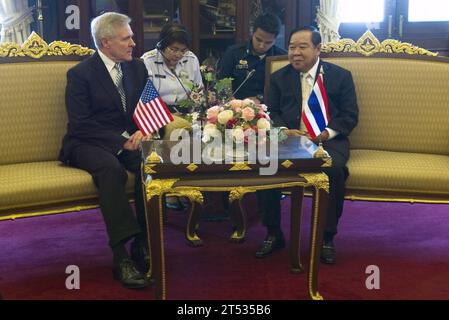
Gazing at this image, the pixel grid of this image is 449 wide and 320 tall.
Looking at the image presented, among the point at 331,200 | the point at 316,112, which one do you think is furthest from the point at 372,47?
the point at 331,200

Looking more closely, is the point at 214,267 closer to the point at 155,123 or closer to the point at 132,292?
the point at 132,292

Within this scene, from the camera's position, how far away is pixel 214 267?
3.55 meters

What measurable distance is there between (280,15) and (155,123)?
2267 mm

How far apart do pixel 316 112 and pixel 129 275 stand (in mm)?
1254

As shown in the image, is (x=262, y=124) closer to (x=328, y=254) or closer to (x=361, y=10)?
(x=328, y=254)

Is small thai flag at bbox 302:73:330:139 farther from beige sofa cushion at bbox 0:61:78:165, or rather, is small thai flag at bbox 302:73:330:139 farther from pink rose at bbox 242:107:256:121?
beige sofa cushion at bbox 0:61:78:165

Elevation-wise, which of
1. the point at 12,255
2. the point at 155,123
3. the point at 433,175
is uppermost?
the point at 155,123

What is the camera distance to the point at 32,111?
3.77m

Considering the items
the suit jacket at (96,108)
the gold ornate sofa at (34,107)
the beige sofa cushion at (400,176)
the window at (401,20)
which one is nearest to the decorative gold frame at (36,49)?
the gold ornate sofa at (34,107)

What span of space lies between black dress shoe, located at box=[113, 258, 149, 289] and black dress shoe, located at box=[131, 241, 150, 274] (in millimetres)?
166

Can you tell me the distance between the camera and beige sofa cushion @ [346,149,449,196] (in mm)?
3508

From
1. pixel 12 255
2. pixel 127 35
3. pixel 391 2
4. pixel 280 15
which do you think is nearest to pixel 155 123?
pixel 127 35

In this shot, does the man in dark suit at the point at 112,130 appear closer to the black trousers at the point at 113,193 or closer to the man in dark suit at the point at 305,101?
the black trousers at the point at 113,193

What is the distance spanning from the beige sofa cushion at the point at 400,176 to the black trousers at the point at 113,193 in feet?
3.57
